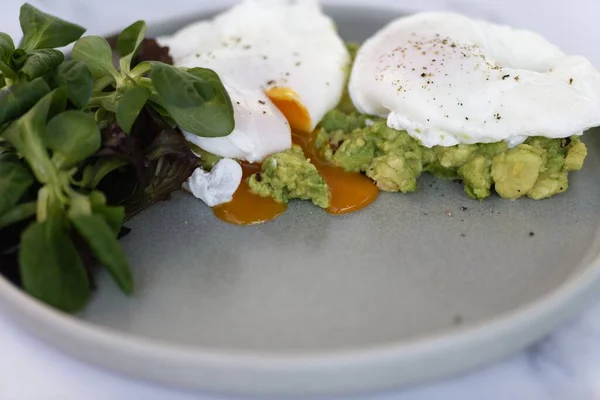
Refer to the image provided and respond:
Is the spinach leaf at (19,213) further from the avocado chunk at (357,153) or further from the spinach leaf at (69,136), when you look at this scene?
the avocado chunk at (357,153)

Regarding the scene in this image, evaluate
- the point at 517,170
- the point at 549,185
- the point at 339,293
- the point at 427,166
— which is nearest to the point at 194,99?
the point at 339,293

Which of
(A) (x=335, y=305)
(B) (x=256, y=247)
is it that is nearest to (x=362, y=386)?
(A) (x=335, y=305)

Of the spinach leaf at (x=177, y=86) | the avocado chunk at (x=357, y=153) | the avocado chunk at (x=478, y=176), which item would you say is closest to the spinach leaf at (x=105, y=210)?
the spinach leaf at (x=177, y=86)

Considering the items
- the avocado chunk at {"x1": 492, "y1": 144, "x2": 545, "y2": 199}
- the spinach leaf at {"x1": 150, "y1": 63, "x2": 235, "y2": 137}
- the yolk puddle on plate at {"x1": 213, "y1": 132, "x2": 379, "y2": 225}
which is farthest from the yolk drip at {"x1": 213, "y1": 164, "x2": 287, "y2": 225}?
the avocado chunk at {"x1": 492, "y1": 144, "x2": 545, "y2": 199}

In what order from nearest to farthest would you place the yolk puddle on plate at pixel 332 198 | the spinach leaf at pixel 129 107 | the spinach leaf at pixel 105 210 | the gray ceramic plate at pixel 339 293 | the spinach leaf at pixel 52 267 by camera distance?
the gray ceramic plate at pixel 339 293
the spinach leaf at pixel 52 267
the spinach leaf at pixel 105 210
the spinach leaf at pixel 129 107
the yolk puddle on plate at pixel 332 198

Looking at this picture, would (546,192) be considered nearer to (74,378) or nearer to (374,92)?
(374,92)

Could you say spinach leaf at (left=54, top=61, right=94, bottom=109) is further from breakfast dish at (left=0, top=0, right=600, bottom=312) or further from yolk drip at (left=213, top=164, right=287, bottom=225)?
yolk drip at (left=213, top=164, right=287, bottom=225)

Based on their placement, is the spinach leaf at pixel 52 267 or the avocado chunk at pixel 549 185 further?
the avocado chunk at pixel 549 185
